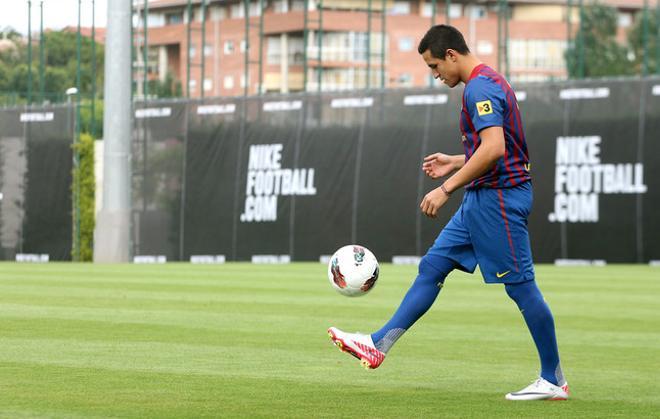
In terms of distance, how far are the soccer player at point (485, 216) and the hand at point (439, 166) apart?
32 centimetres

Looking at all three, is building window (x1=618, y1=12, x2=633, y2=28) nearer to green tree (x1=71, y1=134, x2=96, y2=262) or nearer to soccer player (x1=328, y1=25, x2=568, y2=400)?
green tree (x1=71, y1=134, x2=96, y2=262)

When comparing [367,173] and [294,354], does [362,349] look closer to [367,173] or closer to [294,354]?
[294,354]

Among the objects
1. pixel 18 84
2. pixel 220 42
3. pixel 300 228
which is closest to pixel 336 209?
pixel 300 228

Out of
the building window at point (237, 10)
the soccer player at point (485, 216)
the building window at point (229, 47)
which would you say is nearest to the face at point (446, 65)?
the soccer player at point (485, 216)

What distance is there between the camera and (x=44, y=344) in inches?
423

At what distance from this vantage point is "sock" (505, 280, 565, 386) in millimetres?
7984

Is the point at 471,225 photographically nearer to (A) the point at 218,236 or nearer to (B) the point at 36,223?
(A) the point at 218,236

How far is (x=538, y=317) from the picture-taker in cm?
798

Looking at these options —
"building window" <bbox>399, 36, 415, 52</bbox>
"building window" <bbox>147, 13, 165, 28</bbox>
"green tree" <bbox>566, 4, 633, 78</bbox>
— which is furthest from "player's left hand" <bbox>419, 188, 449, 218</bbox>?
"building window" <bbox>399, 36, 415, 52</bbox>

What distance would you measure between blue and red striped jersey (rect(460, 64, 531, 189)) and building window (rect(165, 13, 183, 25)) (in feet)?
157

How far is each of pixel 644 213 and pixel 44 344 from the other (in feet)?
58.1

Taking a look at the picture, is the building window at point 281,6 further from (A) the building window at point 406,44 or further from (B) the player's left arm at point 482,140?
(B) the player's left arm at point 482,140

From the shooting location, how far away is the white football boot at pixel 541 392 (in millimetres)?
7914

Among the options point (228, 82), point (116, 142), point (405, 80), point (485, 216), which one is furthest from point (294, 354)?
point (405, 80)
